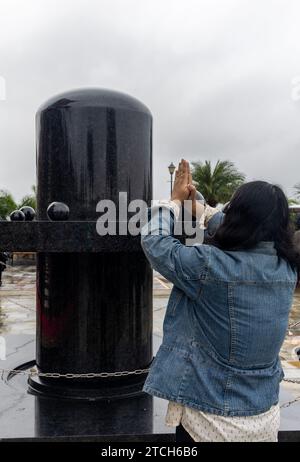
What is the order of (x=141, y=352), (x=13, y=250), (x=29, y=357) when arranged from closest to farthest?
(x=13, y=250)
(x=141, y=352)
(x=29, y=357)

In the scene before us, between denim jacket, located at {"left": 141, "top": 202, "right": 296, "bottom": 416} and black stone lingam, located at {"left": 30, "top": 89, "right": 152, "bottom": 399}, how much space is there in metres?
1.61

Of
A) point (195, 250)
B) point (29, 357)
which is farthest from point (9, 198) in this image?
point (195, 250)

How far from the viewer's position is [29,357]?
4715mm

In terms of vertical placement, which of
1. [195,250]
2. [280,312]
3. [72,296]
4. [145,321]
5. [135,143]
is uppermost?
[135,143]

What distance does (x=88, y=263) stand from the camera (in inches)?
133

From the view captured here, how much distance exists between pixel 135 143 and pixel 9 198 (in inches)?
1446

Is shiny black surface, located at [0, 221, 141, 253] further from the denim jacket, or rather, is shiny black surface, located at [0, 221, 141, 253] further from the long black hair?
the long black hair

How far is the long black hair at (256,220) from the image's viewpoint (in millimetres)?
1727

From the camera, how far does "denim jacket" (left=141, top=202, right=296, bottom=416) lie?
1736 mm

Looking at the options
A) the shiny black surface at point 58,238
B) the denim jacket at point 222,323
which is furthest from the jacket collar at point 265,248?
the shiny black surface at point 58,238

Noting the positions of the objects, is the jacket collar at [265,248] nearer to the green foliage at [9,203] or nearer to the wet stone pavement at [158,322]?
the wet stone pavement at [158,322]

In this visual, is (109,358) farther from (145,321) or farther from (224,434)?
(224,434)

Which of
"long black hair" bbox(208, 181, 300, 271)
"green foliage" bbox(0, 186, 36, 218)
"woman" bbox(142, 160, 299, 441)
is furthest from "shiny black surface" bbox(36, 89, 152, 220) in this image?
"green foliage" bbox(0, 186, 36, 218)

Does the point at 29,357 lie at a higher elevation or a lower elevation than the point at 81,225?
lower
